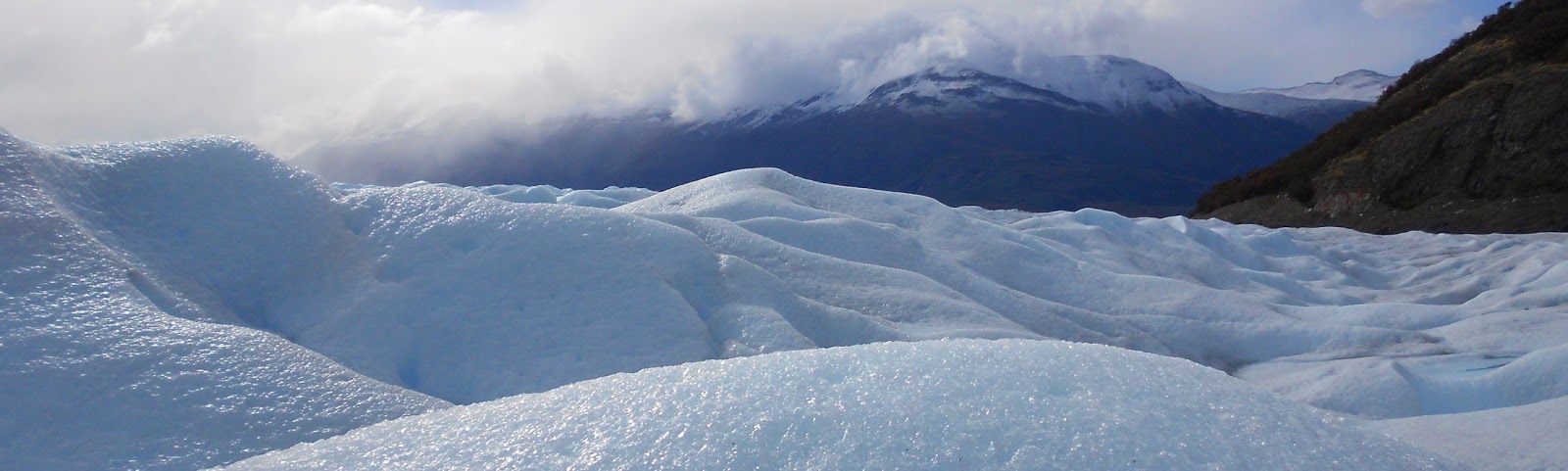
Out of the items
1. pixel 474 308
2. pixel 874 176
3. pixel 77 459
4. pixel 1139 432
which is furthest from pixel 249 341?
pixel 874 176

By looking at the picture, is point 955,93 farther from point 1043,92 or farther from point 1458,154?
point 1458,154

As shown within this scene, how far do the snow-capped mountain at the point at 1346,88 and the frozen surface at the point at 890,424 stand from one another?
167288 mm

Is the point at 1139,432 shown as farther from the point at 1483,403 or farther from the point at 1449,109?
the point at 1449,109

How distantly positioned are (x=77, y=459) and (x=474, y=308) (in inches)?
81.6

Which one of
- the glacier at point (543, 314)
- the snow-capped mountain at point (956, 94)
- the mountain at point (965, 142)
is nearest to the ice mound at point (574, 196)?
the glacier at point (543, 314)

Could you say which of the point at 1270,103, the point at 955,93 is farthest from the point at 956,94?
the point at 1270,103

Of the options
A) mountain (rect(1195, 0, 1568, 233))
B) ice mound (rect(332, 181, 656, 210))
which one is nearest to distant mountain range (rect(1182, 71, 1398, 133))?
mountain (rect(1195, 0, 1568, 233))

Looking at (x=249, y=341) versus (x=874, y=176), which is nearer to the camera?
(x=249, y=341)

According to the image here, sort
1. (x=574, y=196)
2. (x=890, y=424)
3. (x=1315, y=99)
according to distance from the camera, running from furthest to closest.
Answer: (x=1315, y=99)
(x=574, y=196)
(x=890, y=424)

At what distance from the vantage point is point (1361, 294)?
407 inches

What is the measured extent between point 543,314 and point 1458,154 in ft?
73.3

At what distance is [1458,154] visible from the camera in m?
19.9

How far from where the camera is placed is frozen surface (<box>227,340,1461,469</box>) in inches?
87.5

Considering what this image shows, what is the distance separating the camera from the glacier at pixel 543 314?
3.14m
